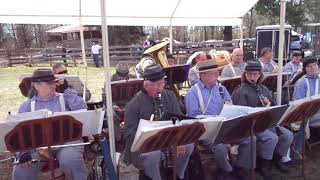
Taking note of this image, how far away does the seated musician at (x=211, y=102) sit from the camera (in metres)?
4.34

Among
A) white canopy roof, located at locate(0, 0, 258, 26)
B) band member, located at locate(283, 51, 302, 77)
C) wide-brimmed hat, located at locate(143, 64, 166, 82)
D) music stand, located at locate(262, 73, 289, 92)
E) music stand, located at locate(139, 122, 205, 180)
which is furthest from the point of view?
band member, located at locate(283, 51, 302, 77)

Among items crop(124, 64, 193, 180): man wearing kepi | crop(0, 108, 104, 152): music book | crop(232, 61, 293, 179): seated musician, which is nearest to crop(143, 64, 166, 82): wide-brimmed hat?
crop(124, 64, 193, 180): man wearing kepi

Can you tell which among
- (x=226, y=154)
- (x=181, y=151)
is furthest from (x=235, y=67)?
(x=181, y=151)

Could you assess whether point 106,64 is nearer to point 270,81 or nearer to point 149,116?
point 149,116

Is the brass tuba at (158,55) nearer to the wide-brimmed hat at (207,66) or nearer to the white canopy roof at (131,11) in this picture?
the white canopy roof at (131,11)

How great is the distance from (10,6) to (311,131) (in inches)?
217

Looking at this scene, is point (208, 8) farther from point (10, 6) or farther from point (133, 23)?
point (10, 6)

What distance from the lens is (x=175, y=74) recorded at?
625 cm

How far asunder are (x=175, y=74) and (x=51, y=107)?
2499 mm

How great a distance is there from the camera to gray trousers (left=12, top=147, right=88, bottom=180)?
12.5ft

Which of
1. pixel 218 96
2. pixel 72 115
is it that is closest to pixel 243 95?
pixel 218 96

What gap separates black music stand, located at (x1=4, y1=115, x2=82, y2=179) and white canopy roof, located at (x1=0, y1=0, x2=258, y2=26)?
442 cm

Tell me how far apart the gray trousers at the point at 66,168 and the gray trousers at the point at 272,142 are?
1998 mm

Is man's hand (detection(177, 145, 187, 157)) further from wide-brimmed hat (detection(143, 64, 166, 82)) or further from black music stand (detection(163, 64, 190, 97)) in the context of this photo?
black music stand (detection(163, 64, 190, 97))
